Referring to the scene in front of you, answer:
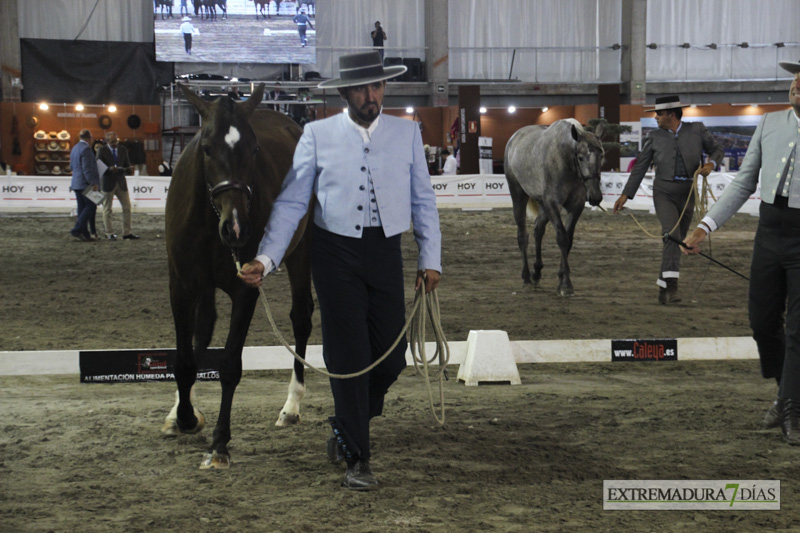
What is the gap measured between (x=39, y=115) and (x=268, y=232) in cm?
2805

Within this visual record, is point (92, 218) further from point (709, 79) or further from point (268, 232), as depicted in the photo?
point (709, 79)

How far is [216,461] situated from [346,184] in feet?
5.03

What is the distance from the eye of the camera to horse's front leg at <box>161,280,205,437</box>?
4.94 metres

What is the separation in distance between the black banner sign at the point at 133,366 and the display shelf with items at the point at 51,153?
2453 centimetres

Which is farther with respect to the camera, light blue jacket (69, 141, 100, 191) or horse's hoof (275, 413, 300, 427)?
light blue jacket (69, 141, 100, 191)

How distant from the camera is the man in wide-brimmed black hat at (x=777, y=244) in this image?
4.80 meters

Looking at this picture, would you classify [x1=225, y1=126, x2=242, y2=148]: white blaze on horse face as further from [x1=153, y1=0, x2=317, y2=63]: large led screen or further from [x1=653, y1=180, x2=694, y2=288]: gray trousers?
[x1=153, y1=0, x2=317, y2=63]: large led screen

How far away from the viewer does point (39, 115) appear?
96.4 ft

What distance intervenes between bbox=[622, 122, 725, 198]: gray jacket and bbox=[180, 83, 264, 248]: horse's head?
566 centimetres

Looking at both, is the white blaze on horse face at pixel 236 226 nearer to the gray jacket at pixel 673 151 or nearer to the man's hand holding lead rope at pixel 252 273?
the man's hand holding lead rope at pixel 252 273

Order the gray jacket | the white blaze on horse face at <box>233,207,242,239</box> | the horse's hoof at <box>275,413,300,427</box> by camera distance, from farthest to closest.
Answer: the gray jacket
the horse's hoof at <box>275,413,300,427</box>
the white blaze on horse face at <box>233,207,242,239</box>

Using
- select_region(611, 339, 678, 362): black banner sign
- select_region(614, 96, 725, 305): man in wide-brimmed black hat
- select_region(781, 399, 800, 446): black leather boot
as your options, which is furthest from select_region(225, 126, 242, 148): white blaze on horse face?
select_region(614, 96, 725, 305): man in wide-brimmed black hat

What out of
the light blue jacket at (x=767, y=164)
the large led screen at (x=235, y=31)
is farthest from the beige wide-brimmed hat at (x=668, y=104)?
the large led screen at (x=235, y=31)

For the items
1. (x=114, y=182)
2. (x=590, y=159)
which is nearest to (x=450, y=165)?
(x=114, y=182)
